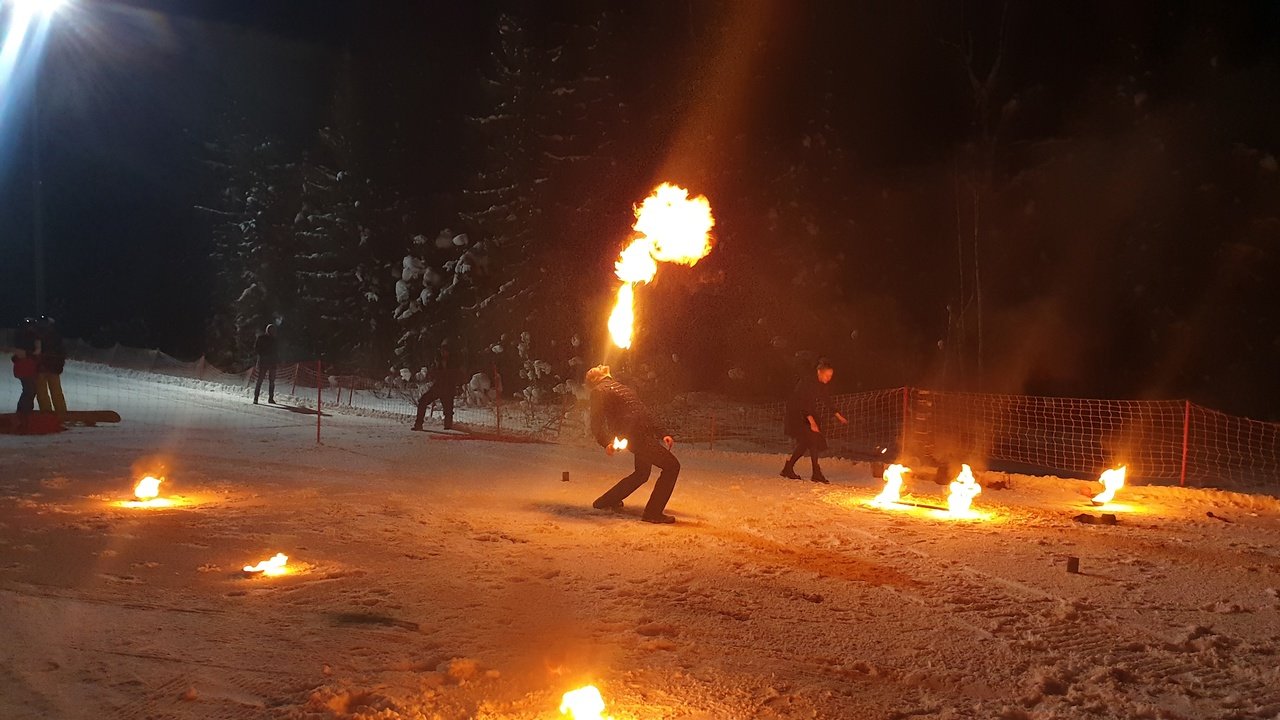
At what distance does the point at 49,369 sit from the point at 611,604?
1468 cm

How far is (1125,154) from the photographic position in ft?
89.2

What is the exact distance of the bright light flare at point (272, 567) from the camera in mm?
7188

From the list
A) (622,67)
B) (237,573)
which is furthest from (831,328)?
(237,573)

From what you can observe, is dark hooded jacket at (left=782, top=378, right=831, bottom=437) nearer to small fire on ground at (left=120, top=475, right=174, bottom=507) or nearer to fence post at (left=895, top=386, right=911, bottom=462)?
fence post at (left=895, top=386, right=911, bottom=462)

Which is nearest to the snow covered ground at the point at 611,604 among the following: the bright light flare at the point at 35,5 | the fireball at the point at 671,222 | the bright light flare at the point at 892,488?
the bright light flare at the point at 892,488

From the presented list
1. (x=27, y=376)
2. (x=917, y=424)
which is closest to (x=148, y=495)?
(x=27, y=376)

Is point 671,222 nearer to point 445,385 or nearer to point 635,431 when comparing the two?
point 635,431

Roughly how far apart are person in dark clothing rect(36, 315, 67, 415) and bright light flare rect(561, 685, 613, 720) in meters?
15.4

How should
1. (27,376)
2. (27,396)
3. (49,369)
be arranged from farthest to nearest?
(49,369)
(27,376)
(27,396)

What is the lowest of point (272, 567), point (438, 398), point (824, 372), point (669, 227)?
point (272, 567)

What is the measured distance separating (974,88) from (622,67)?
38.6 ft

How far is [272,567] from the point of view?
7.28 m

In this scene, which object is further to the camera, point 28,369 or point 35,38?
point 35,38

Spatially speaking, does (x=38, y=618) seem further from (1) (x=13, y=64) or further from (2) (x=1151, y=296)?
(1) (x=13, y=64)
